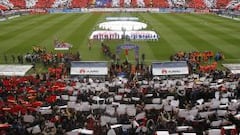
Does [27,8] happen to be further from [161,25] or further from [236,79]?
[236,79]

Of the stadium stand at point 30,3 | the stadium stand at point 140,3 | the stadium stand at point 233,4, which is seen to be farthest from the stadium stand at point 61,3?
the stadium stand at point 233,4

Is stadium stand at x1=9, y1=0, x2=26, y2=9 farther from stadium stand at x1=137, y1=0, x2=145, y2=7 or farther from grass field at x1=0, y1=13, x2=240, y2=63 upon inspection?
grass field at x1=0, y1=13, x2=240, y2=63

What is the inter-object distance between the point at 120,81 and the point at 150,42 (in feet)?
70.3

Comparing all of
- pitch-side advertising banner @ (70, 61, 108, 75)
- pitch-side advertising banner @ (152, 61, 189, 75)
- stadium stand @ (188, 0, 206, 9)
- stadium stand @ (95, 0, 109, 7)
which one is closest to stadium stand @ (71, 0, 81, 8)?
stadium stand @ (95, 0, 109, 7)

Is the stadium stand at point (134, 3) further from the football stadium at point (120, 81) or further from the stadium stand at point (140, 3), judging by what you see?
the football stadium at point (120, 81)

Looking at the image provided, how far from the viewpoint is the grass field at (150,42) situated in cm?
4384

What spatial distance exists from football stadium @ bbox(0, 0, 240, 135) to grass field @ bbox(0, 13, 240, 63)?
12cm

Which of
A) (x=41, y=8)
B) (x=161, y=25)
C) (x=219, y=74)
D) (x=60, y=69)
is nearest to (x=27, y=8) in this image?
(x=41, y=8)

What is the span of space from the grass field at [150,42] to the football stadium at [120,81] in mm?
119

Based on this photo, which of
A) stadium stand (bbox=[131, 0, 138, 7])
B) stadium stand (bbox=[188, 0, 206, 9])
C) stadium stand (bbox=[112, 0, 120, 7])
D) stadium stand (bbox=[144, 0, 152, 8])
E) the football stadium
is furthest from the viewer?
stadium stand (bbox=[112, 0, 120, 7])

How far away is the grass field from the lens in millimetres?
43844

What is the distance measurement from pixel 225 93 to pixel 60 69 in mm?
15231

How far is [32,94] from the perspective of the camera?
24250 mm

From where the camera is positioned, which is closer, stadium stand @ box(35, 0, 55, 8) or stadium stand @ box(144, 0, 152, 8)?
stadium stand @ box(144, 0, 152, 8)
